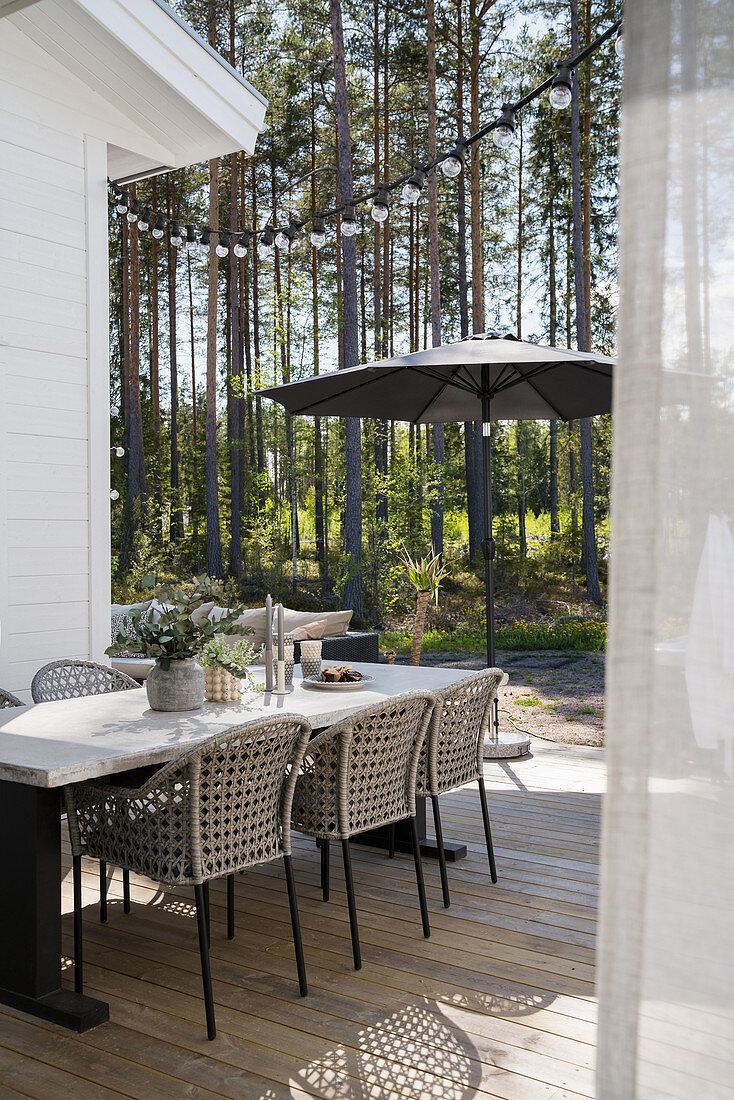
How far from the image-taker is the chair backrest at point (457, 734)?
10.3ft

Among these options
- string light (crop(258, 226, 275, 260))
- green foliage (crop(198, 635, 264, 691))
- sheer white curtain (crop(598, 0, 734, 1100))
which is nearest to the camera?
sheer white curtain (crop(598, 0, 734, 1100))

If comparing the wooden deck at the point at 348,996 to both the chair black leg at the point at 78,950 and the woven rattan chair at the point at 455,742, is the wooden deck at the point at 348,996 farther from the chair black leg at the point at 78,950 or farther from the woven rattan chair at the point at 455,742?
the woven rattan chair at the point at 455,742

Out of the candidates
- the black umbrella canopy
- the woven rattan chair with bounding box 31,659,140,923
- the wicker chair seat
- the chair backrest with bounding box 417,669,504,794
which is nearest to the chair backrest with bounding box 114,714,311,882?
Answer: the wicker chair seat

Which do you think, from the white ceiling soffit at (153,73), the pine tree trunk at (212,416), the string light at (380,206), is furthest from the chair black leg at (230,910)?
the pine tree trunk at (212,416)

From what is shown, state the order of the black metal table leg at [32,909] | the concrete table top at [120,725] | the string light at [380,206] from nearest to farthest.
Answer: the concrete table top at [120,725] → the black metal table leg at [32,909] → the string light at [380,206]

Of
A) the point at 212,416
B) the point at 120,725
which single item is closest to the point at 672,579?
the point at 120,725

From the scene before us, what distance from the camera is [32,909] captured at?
8.04 ft

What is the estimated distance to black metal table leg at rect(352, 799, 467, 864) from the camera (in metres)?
3.75

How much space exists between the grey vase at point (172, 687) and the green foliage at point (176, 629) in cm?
3

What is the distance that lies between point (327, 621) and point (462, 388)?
184cm

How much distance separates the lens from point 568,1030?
237cm

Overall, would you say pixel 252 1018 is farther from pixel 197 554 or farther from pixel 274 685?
pixel 197 554

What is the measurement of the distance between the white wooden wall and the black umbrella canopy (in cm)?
100

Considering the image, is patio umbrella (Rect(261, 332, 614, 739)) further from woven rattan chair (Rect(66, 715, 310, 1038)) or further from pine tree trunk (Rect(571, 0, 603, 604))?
pine tree trunk (Rect(571, 0, 603, 604))
